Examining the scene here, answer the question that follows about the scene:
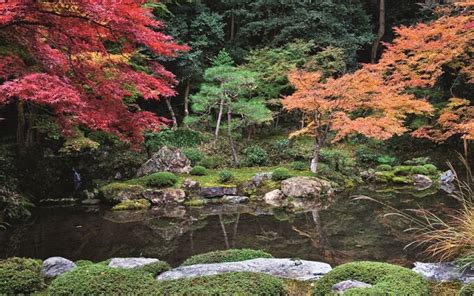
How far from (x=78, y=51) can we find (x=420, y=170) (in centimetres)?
1301

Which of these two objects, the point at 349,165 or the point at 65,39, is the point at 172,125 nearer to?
the point at 349,165

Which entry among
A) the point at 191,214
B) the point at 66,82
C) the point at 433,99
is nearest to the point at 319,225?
the point at 191,214

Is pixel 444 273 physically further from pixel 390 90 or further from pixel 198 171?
pixel 390 90

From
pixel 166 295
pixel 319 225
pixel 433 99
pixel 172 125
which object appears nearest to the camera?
pixel 166 295

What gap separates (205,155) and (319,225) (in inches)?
309

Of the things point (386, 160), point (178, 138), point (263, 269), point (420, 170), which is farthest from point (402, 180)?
point (263, 269)

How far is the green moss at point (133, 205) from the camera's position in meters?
10.9

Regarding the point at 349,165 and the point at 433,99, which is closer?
the point at 349,165

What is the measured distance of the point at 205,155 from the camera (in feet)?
51.9

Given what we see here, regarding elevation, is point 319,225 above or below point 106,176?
above

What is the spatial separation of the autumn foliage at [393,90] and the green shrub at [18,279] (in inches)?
384

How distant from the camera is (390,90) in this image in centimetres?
1427

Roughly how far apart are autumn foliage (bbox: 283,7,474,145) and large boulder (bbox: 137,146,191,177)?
13.3 feet

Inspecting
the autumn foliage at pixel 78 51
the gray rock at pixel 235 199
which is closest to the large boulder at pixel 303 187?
the gray rock at pixel 235 199
